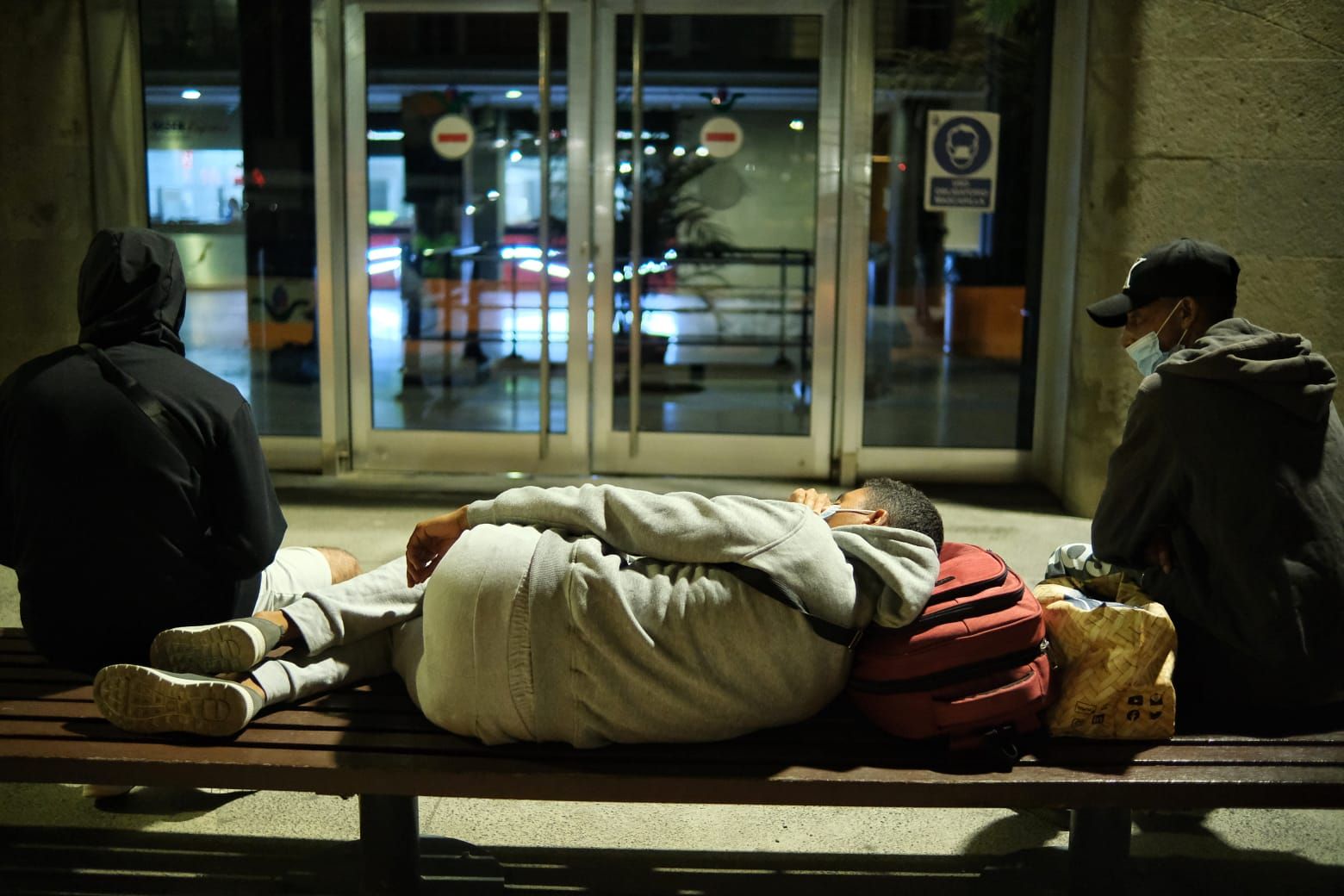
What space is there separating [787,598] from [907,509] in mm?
468

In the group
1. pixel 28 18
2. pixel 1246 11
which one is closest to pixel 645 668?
pixel 1246 11

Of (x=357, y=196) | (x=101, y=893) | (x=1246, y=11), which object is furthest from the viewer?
(x=357, y=196)

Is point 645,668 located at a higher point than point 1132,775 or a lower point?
higher

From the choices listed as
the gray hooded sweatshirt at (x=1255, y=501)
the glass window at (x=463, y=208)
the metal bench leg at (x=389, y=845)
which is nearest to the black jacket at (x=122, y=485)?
the metal bench leg at (x=389, y=845)

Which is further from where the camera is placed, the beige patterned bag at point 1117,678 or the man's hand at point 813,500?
the man's hand at point 813,500

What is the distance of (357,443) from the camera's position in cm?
811

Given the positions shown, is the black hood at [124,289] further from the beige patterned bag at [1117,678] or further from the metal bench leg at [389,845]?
the beige patterned bag at [1117,678]

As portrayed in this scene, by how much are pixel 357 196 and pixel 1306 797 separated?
642cm

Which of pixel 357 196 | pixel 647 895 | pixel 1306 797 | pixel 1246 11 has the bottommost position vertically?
pixel 647 895

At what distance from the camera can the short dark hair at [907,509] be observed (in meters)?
3.01

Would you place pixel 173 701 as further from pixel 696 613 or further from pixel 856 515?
pixel 856 515

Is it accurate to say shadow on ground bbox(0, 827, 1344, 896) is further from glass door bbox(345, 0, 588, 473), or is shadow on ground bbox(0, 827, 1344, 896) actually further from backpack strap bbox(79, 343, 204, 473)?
glass door bbox(345, 0, 588, 473)

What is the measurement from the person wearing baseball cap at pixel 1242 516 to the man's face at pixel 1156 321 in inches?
9.7

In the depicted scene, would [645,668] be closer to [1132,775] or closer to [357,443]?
[1132,775]
